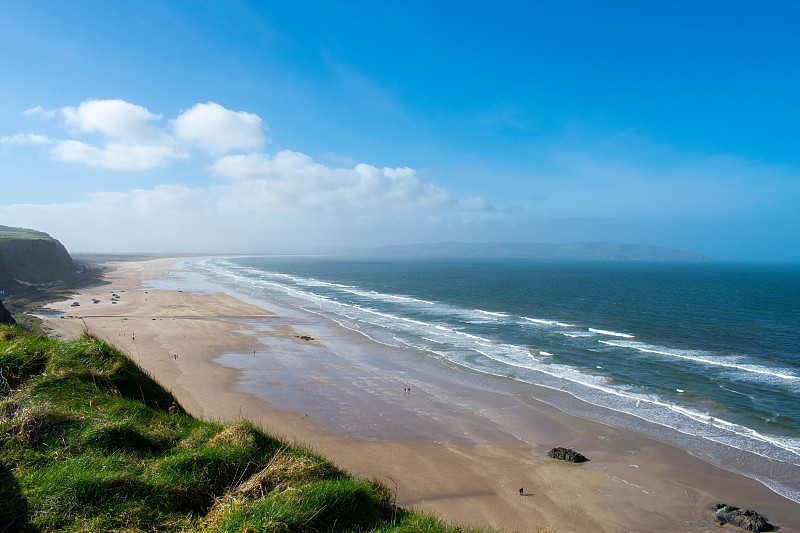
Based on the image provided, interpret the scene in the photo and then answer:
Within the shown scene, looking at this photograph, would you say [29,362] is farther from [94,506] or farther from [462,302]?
[462,302]

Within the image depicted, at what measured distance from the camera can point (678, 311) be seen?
49.9 meters

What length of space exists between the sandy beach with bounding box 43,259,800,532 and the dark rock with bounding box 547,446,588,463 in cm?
30

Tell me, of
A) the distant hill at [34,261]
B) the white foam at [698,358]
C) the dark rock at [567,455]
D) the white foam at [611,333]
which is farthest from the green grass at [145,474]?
the distant hill at [34,261]

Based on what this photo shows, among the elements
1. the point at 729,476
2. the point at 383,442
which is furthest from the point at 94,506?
the point at 729,476

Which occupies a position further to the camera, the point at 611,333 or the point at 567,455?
the point at 611,333

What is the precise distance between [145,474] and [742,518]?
1558cm

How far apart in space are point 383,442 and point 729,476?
12.5 m

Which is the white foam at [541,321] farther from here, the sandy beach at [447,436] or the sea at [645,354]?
the sandy beach at [447,436]

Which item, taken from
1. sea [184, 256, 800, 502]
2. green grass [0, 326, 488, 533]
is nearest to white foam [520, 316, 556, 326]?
sea [184, 256, 800, 502]

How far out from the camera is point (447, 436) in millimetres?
17281

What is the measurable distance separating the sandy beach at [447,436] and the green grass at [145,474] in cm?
227

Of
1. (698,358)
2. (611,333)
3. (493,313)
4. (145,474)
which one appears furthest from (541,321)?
(145,474)

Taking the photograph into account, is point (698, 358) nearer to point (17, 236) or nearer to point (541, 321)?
point (541, 321)

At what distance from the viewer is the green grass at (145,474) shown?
4.54m
